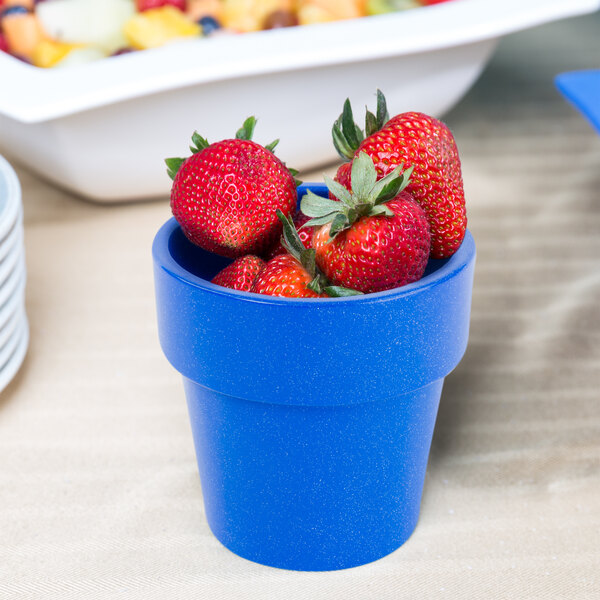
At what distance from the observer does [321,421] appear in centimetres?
64

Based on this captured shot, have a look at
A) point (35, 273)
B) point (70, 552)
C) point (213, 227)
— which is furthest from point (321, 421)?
point (35, 273)

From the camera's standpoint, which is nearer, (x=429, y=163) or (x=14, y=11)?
(x=429, y=163)

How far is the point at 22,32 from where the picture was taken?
157cm

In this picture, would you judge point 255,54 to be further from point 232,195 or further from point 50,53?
point 232,195

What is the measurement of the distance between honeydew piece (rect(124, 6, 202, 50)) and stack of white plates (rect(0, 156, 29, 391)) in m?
0.66

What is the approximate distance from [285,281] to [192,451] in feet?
1.08

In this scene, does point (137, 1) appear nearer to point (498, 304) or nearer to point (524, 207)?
point (524, 207)

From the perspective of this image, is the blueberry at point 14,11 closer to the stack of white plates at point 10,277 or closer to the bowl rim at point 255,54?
the bowl rim at point 255,54

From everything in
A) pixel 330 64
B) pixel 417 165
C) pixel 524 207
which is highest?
pixel 417 165

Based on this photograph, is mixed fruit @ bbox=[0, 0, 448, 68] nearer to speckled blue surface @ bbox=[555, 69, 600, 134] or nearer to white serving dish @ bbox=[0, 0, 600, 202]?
white serving dish @ bbox=[0, 0, 600, 202]

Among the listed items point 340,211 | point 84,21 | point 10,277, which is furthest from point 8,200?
point 84,21

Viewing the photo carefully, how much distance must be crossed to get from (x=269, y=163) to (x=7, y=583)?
1.35 ft

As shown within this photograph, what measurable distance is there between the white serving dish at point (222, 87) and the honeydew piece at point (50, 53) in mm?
159

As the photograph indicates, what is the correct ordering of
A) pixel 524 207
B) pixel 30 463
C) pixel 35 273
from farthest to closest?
pixel 524 207 < pixel 35 273 < pixel 30 463
